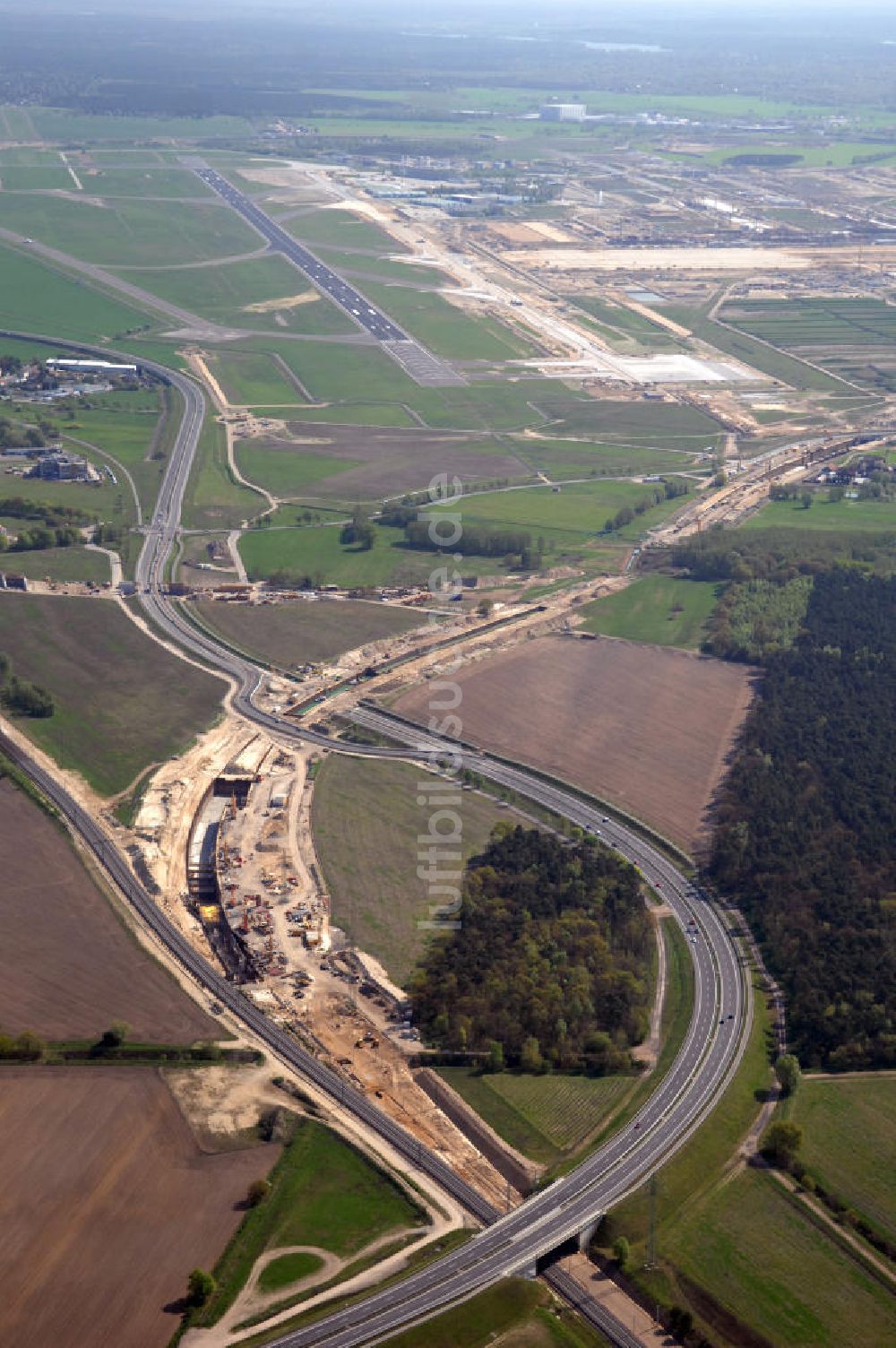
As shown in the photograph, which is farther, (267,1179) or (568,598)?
(568,598)

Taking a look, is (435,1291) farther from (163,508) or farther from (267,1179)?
(163,508)

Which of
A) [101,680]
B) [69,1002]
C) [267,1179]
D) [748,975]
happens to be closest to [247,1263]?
[267,1179]

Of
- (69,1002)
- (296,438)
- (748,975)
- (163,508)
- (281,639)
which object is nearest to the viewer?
(69,1002)

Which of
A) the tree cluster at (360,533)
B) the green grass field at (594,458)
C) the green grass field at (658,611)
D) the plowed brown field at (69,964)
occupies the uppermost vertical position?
the green grass field at (594,458)

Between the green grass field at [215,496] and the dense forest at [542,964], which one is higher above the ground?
the green grass field at [215,496]

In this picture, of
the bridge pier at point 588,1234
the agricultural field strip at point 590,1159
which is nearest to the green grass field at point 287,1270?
the agricultural field strip at point 590,1159

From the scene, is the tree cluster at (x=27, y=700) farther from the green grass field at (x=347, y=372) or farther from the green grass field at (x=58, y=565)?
the green grass field at (x=347, y=372)

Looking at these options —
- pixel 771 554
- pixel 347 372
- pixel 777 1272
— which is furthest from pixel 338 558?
pixel 777 1272
